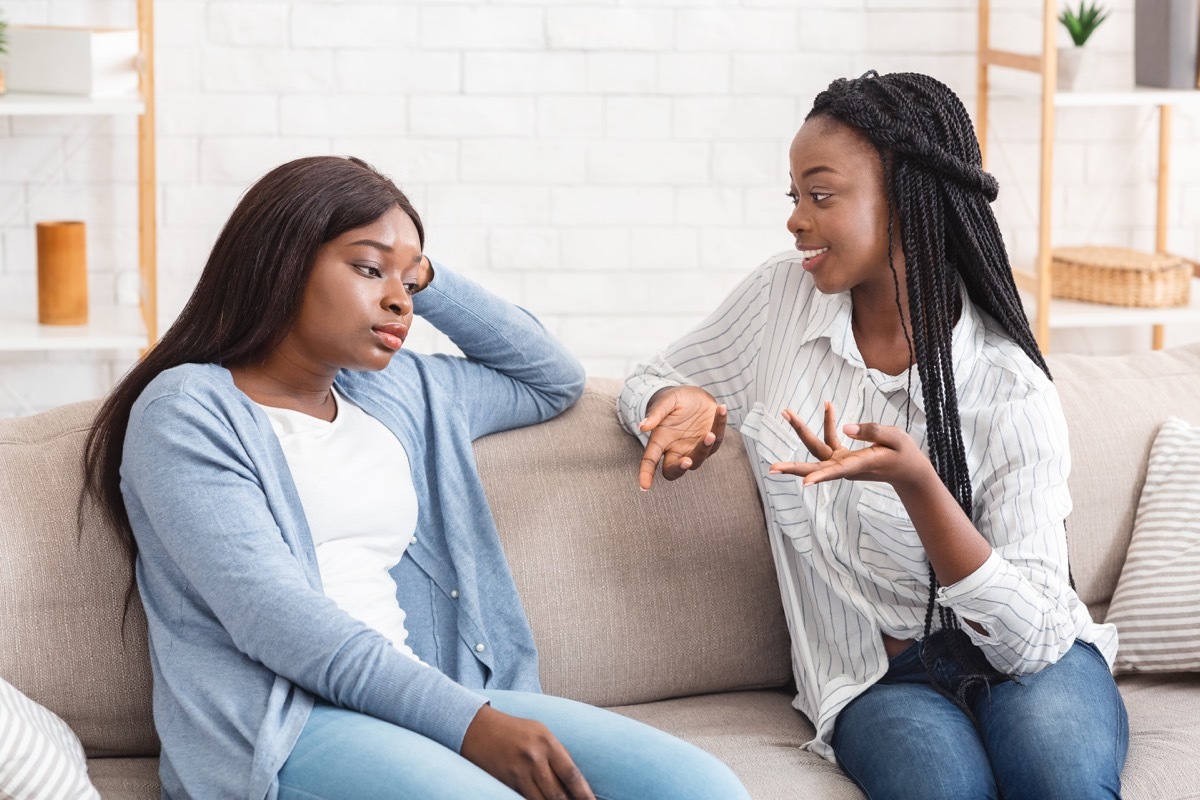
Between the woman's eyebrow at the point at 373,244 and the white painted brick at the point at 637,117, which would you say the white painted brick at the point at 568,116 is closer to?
the white painted brick at the point at 637,117

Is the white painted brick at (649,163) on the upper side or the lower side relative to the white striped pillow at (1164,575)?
upper

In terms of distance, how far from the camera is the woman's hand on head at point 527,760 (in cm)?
137

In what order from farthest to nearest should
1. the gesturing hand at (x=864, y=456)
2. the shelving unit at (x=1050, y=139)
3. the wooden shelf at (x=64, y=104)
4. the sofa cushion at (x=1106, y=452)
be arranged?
1. the shelving unit at (x=1050, y=139)
2. the wooden shelf at (x=64, y=104)
3. the sofa cushion at (x=1106, y=452)
4. the gesturing hand at (x=864, y=456)

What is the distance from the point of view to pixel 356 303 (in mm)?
1603

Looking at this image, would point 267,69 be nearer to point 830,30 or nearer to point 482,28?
point 482,28

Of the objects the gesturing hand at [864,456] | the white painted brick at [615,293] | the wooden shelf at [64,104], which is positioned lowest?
the gesturing hand at [864,456]

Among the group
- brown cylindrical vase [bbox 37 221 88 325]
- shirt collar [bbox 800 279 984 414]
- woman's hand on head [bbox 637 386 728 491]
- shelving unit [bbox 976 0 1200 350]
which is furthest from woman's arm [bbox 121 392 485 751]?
shelving unit [bbox 976 0 1200 350]

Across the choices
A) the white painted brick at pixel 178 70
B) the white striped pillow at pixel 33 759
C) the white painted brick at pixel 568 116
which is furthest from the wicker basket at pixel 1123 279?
the white striped pillow at pixel 33 759

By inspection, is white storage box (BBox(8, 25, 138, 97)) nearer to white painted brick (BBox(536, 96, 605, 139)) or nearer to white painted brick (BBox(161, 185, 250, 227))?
white painted brick (BBox(161, 185, 250, 227))

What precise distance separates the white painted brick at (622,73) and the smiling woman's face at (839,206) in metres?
1.46

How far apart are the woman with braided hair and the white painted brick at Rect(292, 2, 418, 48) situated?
1.49 metres

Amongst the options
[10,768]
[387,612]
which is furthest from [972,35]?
[10,768]

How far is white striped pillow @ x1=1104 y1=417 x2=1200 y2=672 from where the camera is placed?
1.94 m

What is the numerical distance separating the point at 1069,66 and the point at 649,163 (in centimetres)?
92
